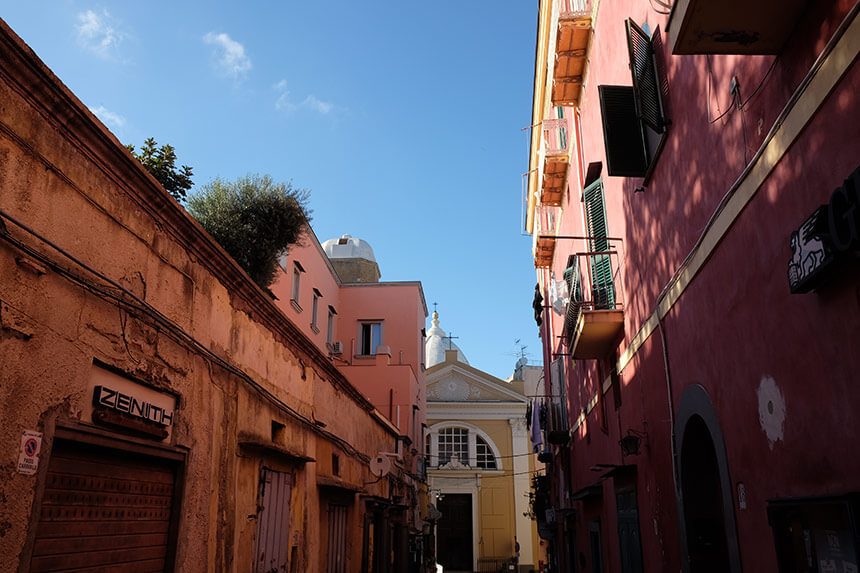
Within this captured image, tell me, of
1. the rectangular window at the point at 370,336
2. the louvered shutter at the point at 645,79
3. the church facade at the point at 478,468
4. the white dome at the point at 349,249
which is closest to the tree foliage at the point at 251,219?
the louvered shutter at the point at 645,79

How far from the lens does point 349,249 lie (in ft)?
107

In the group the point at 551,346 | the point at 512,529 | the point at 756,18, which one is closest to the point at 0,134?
the point at 756,18

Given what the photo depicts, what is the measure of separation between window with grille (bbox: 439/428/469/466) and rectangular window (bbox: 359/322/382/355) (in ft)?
43.6

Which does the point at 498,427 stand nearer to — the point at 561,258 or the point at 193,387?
the point at 561,258

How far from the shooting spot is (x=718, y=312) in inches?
208

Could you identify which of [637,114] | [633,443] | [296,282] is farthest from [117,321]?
[296,282]

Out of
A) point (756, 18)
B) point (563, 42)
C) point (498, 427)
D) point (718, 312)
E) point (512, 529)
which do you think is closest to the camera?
point (756, 18)

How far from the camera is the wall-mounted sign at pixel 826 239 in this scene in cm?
298

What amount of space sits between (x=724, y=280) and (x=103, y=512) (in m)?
4.71

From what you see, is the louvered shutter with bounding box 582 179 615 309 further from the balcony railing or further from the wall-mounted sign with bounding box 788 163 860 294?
the wall-mounted sign with bounding box 788 163 860 294

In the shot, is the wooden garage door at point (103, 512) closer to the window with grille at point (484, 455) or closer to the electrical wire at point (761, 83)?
the electrical wire at point (761, 83)

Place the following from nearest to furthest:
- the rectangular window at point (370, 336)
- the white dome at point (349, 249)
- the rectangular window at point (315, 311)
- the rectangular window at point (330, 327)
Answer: the rectangular window at point (315, 311), the rectangular window at point (330, 327), the rectangular window at point (370, 336), the white dome at point (349, 249)

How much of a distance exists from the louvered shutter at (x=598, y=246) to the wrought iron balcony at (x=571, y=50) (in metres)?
2.02

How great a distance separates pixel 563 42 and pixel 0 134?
8.59m
